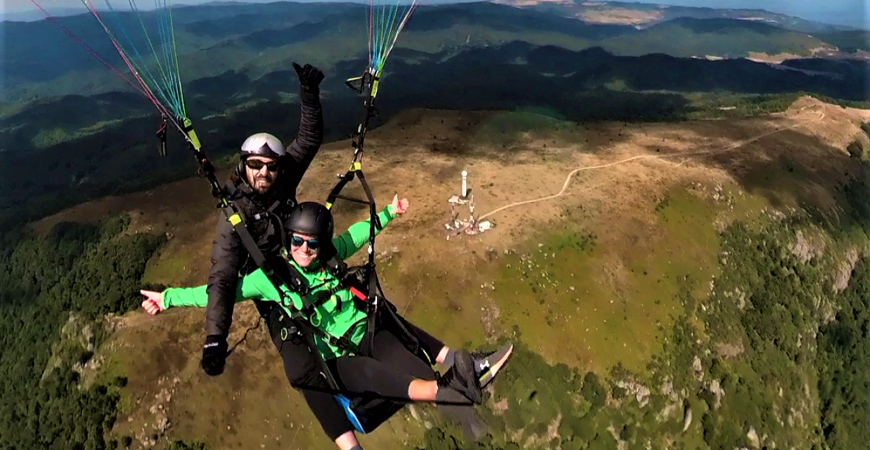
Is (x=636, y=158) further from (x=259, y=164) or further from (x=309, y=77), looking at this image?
(x=259, y=164)

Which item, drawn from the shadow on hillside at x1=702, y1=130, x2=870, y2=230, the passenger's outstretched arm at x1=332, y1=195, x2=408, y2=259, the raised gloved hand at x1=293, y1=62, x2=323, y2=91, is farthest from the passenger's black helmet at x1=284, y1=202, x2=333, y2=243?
the shadow on hillside at x1=702, y1=130, x2=870, y2=230

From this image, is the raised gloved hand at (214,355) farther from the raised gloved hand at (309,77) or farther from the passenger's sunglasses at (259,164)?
the raised gloved hand at (309,77)

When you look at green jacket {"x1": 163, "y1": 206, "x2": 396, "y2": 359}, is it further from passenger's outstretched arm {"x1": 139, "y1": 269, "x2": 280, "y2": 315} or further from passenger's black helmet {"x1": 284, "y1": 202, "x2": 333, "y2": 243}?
passenger's black helmet {"x1": 284, "y1": 202, "x2": 333, "y2": 243}

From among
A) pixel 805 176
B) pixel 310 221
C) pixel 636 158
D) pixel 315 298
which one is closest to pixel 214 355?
pixel 315 298

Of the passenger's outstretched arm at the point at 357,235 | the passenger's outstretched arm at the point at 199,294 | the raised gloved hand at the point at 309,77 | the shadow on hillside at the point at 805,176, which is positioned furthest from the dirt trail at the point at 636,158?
the passenger's outstretched arm at the point at 199,294

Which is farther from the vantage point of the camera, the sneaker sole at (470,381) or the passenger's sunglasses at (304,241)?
the passenger's sunglasses at (304,241)

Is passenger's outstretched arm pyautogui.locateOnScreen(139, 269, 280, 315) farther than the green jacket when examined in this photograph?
No
